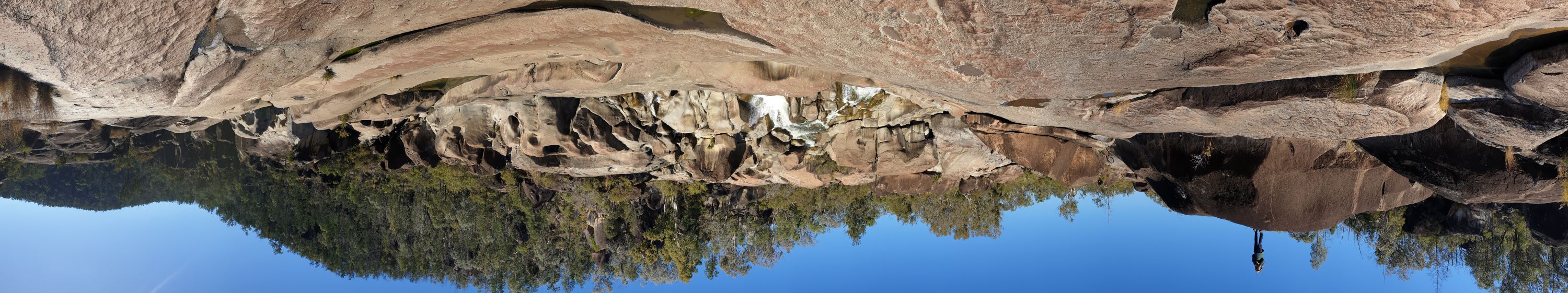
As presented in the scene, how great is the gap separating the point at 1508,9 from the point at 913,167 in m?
10.8

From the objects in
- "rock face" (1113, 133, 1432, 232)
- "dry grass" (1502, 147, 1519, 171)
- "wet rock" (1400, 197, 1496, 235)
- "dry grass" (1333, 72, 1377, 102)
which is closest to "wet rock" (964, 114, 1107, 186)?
"rock face" (1113, 133, 1432, 232)

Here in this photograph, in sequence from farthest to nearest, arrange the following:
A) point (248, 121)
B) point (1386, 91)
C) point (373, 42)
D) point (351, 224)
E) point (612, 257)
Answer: point (351, 224) → point (612, 257) → point (248, 121) → point (373, 42) → point (1386, 91)

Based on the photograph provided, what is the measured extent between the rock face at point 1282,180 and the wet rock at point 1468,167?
1.03 metres

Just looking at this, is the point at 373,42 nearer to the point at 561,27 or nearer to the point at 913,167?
the point at 561,27

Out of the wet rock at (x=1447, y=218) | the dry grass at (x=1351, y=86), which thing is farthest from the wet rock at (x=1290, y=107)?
the wet rock at (x=1447, y=218)

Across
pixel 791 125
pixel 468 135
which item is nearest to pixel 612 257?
pixel 468 135

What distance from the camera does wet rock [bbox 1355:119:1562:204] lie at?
6.90 metres

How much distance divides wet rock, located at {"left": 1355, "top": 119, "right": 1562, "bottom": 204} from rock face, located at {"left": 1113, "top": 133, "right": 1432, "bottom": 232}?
1.03m

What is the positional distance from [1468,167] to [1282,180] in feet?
6.42

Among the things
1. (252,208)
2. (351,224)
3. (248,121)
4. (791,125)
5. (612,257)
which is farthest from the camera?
(252,208)

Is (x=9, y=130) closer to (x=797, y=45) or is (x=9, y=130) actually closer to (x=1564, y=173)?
(x=797, y=45)

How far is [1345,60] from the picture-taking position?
487cm

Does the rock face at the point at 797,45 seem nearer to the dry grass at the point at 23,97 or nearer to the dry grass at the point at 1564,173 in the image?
the dry grass at the point at 23,97

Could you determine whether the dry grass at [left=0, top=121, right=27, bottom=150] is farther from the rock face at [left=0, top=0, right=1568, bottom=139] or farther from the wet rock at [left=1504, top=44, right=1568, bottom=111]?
the wet rock at [left=1504, top=44, right=1568, bottom=111]
